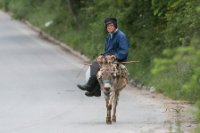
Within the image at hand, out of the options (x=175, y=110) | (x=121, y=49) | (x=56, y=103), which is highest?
(x=121, y=49)

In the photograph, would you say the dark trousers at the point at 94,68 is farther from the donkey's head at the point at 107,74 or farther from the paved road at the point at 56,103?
the paved road at the point at 56,103

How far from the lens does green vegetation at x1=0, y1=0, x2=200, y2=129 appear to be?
55.1 feet

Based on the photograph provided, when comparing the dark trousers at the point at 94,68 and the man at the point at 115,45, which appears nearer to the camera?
the man at the point at 115,45

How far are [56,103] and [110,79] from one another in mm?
4367

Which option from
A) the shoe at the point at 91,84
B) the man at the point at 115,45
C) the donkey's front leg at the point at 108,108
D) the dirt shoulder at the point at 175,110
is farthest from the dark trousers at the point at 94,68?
the dirt shoulder at the point at 175,110

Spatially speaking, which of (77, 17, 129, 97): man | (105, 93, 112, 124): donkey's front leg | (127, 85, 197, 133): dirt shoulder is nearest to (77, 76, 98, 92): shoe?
(77, 17, 129, 97): man

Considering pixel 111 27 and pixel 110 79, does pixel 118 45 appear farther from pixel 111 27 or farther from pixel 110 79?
pixel 110 79

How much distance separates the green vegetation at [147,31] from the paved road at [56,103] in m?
0.88

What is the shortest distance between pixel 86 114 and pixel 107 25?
8.87ft

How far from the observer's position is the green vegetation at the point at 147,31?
55.1 feet

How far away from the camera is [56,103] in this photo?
17.8 m

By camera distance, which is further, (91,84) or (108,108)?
(91,84)

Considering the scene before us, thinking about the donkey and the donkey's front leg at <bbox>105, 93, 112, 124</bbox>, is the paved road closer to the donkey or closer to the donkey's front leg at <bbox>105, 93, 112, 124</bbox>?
the donkey's front leg at <bbox>105, 93, 112, 124</bbox>

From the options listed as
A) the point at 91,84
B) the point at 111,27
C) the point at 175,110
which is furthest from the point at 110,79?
the point at 175,110
